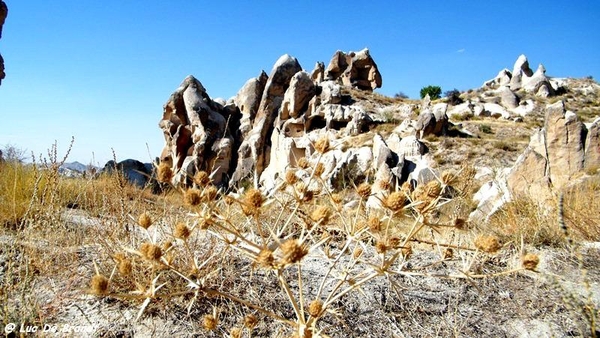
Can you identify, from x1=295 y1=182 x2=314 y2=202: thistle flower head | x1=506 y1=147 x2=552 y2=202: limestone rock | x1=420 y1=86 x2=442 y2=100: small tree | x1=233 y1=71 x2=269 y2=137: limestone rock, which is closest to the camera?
x1=295 y1=182 x2=314 y2=202: thistle flower head

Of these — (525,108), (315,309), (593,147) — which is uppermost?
(525,108)

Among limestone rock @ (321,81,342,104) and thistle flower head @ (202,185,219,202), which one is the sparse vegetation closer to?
limestone rock @ (321,81,342,104)

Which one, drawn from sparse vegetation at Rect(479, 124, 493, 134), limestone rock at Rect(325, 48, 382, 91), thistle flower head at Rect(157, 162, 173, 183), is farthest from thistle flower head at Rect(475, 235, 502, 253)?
limestone rock at Rect(325, 48, 382, 91)

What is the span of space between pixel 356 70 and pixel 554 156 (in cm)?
2243

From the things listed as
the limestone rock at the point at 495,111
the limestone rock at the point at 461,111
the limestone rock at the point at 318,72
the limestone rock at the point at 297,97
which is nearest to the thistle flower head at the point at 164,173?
the limestone rock at the point at 297,97

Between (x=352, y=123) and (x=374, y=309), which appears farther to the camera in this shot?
(x=352, y=123)

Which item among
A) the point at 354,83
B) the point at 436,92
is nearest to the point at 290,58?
the point at 354,83

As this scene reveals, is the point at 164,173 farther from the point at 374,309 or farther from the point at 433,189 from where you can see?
the point at 374,309

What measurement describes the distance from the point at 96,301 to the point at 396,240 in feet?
5.00

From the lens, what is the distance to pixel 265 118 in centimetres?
2075

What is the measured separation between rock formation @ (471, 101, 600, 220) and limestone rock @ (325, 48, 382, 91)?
67.9 ft

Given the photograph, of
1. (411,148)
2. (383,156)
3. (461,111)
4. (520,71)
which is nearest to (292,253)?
(383,156)

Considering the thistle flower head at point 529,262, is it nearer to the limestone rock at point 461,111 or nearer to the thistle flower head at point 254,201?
the thistle flower head at point 254,201

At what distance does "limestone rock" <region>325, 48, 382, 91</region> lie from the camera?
2758 cm
